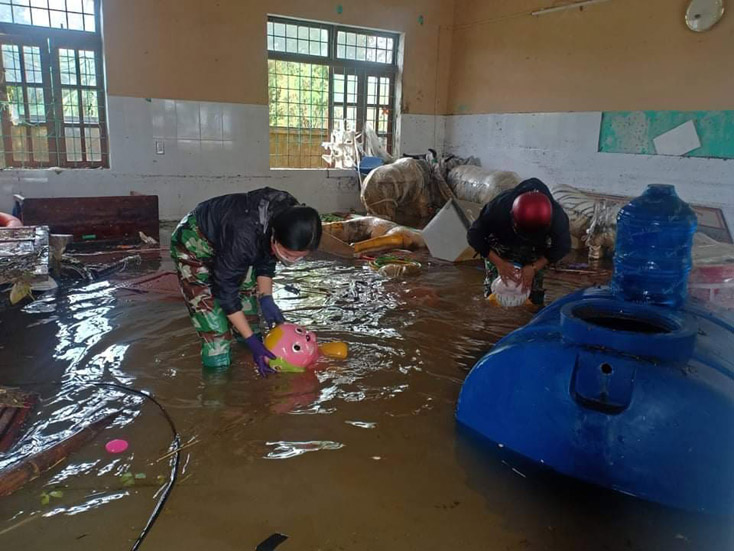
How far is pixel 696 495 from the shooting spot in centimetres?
201

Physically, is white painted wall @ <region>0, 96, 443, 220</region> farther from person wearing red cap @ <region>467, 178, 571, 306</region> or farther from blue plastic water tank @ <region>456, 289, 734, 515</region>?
blue plastic water tank @ <region>456, 289, 734, 515</region>

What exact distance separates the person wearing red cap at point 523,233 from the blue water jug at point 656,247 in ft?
1.88

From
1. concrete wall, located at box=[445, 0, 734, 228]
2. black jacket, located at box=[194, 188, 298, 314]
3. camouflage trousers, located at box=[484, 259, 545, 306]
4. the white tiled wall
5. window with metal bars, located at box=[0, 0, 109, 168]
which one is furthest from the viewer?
the white tiled wall

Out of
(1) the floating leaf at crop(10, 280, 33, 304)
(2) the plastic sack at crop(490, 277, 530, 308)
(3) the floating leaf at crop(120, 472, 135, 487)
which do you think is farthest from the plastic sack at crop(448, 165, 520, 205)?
(3) the floating leaf at crop(120, 472, 135, 487)

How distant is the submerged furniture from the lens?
6.40 feet

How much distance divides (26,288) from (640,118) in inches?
270

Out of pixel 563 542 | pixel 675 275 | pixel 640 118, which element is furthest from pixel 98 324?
pixel 640 118

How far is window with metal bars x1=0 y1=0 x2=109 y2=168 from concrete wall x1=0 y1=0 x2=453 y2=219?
242 millimetres

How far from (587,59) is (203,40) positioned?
534 cm

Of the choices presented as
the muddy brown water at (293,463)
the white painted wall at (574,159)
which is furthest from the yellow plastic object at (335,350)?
the white painted wall at (574,159)

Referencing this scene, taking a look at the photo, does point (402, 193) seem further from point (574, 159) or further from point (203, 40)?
point (203, 40)

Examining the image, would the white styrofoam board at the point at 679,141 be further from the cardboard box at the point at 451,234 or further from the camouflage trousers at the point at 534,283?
the camouflage trousers at the point at 534,283

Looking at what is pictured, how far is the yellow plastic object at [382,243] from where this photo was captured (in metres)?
6.41

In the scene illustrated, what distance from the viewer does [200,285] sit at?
10.1 feet
